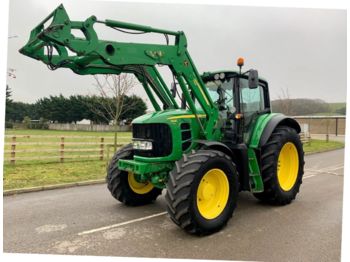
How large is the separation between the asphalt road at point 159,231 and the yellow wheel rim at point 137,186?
0.31 meters

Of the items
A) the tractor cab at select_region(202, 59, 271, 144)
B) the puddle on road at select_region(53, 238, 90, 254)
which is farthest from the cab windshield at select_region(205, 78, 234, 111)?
the puddle on road at select_region(53, 238, 90, 254)

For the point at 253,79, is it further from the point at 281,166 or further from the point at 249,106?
the point at 281,166

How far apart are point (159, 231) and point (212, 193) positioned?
3.20ft

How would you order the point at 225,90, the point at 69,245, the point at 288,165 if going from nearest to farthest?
the point at 69,245 → the point at 225,90 → the point at 288,165

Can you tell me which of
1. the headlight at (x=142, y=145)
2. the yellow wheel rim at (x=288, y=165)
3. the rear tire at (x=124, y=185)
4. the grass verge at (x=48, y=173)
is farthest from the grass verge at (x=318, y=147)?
the headlight at (x=142, y=145)

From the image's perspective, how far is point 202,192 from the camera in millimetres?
4602

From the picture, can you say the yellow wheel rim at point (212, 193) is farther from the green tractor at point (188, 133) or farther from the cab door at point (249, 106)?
the cab door at point (249, 106)

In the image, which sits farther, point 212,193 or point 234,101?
point 234,101

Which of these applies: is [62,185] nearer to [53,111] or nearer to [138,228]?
[138,228]

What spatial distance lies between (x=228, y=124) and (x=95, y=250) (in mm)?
3104

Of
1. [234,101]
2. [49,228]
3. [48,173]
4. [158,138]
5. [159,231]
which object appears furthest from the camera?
[48,173]

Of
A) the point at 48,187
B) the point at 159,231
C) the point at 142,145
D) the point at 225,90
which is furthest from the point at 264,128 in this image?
the point at 48,187

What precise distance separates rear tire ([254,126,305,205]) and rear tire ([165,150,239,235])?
112 centimetres

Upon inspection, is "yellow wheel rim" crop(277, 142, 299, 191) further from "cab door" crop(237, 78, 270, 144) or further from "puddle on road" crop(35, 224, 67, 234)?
"puddle on road" crop(35, 224, 67, 234)
